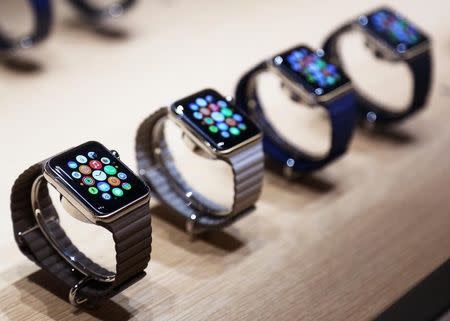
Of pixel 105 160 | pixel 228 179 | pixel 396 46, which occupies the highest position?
pixel 105 160

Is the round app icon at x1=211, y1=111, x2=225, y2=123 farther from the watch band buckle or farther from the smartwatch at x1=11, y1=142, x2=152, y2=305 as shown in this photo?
the watch band buckle

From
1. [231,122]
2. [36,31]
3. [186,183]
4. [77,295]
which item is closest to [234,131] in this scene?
[231,122]

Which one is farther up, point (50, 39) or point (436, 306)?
point (50, 39)

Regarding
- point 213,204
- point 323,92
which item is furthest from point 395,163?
point 213,204

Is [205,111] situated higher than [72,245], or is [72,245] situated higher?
[205,111]

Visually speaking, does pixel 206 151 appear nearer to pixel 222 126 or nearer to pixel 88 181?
pixel 222 126

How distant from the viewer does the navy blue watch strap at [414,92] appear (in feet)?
7.30

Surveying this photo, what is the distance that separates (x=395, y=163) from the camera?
2.20 m


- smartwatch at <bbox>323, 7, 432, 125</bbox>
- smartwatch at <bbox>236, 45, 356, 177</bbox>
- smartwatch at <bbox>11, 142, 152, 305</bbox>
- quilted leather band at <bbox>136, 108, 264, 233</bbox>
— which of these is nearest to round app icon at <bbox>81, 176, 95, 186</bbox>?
smartwatch at <bbox>11, 142, 152, 305</bbox>

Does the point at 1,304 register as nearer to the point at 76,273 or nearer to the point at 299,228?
the point at 76,273

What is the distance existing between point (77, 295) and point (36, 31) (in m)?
1.18

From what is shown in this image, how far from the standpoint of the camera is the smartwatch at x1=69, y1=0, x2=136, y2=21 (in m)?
2.82

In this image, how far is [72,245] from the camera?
1701 mm

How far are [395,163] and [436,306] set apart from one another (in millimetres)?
634
